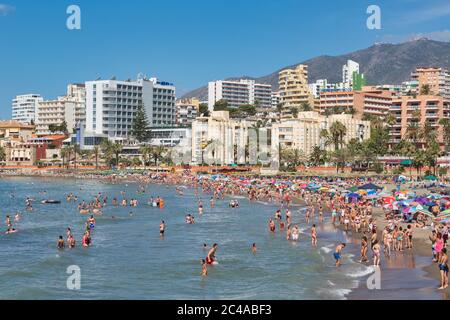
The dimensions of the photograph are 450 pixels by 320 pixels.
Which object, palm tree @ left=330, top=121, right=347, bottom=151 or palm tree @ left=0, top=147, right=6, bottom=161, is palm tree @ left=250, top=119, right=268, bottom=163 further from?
palm tree @ left=0, top=147, right=6, bottom=161

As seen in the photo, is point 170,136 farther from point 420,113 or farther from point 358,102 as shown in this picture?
point 420,113

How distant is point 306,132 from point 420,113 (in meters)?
23.0

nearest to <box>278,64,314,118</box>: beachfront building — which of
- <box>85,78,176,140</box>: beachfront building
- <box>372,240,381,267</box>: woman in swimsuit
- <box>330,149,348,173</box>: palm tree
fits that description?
<box>85,78,176,140</box>: beachfront building

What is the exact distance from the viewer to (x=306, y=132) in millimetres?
131125

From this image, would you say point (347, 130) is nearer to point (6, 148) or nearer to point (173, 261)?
point (6, 148)

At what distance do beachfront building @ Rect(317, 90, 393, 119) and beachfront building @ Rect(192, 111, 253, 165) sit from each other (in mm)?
30142

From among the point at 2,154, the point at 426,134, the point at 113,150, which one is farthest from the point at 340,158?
the point at 2,154

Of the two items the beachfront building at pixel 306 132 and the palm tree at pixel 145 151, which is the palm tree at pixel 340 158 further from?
the palm tree at pixel 145 151

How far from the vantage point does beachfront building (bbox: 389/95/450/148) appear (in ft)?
398

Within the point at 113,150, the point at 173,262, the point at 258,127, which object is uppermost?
the point at 258,127

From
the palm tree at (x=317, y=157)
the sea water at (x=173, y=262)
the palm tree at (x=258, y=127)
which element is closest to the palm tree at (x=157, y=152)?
the palm tree at (x=258, y=127)

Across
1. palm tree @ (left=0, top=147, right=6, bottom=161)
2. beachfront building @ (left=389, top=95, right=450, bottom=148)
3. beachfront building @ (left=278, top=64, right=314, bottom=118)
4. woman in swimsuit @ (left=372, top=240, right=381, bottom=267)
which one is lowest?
woman in swimsuit @ (left=372, top=240, right=381, bottom=267)

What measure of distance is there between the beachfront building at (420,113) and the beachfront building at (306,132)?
10332 mm

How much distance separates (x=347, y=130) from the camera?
136m
